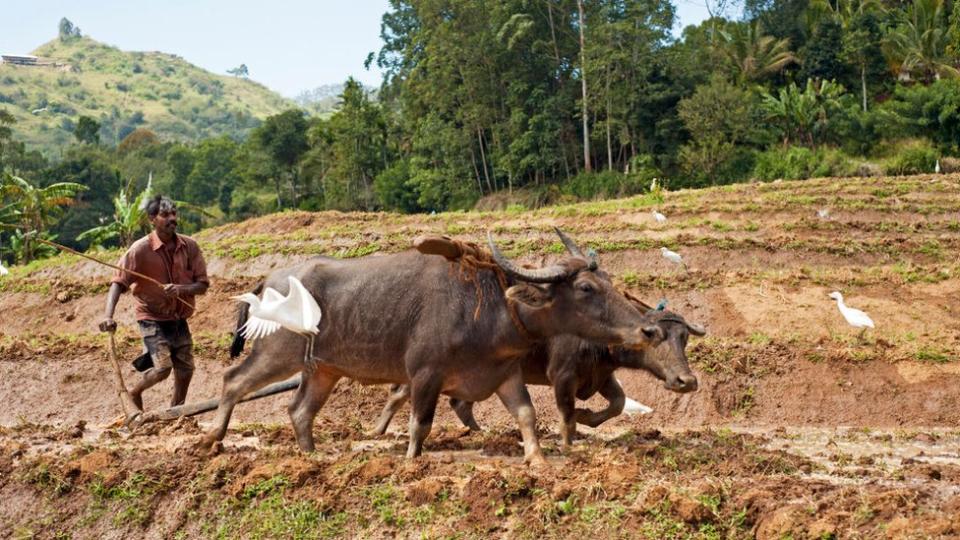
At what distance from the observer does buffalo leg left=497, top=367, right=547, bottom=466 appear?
24.9ft

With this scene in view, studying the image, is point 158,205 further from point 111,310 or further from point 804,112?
point 804,112

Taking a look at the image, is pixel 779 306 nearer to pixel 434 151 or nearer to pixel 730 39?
pixel 434 151

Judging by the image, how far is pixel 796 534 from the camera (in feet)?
18.4

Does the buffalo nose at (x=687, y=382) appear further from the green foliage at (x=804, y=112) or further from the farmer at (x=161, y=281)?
the green foliage at (x=804, y=112)

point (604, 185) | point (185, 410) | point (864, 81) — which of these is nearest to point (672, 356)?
point (185, 410)

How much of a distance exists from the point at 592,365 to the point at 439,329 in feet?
6.19

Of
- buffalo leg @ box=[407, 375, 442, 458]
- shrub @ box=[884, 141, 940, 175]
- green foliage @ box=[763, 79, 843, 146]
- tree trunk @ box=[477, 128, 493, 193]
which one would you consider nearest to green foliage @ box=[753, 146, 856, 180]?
shrub @ box=[884, 141, 940, 175]

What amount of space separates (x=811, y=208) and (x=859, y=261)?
3299 mm

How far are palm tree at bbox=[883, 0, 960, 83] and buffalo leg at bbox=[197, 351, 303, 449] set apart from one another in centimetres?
3773

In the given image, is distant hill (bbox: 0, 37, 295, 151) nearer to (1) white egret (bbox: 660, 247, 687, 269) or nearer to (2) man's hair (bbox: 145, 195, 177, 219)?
(1) white egret (bbox: 660, 247, 687, 269)

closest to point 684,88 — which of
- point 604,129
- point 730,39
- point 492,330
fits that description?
point 604,129

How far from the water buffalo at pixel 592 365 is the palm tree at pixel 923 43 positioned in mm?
35707


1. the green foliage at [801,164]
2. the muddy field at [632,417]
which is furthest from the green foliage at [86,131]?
the muddy field at [632,417]

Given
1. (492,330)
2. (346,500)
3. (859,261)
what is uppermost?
(492,330)
